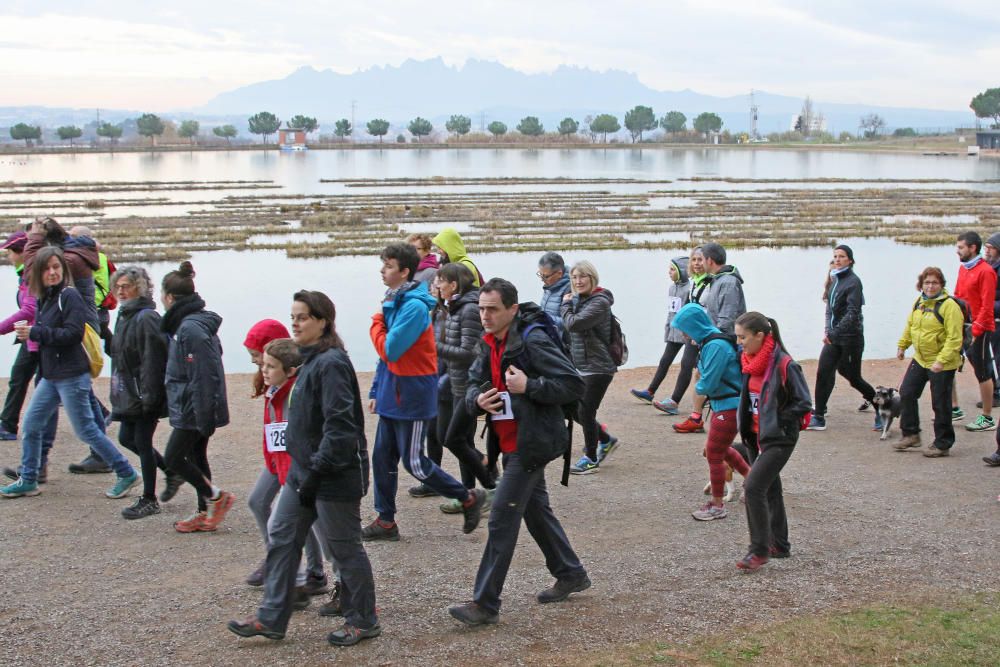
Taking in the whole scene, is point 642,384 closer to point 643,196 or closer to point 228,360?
point 228,360

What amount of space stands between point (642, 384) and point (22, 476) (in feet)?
21.7

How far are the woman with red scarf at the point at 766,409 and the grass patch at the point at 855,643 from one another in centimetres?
77

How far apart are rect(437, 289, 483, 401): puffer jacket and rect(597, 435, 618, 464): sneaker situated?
5.98ft

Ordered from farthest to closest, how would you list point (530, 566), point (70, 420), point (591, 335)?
point (591, 335), point (70, 420), point (530, 566)

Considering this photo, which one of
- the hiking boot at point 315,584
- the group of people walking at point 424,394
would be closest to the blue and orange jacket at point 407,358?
A: the group of people walking at point 424,394

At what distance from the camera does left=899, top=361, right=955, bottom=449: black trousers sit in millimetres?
8258

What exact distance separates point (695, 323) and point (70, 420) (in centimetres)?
445

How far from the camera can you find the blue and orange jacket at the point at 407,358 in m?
6.07

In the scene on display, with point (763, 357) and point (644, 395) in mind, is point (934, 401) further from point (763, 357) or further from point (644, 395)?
point (763, 357)

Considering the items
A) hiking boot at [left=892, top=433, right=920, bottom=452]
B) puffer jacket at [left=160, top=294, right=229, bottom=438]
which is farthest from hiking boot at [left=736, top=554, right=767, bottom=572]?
hiking boot at [left=892, top=433, right=920, bottom=452]

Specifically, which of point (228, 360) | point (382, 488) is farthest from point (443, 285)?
point (228, 360)

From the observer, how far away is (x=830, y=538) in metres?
6.39

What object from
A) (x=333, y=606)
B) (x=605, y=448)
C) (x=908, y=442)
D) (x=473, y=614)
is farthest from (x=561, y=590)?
(x=908, y=442)

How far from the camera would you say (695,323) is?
7.09 meters
